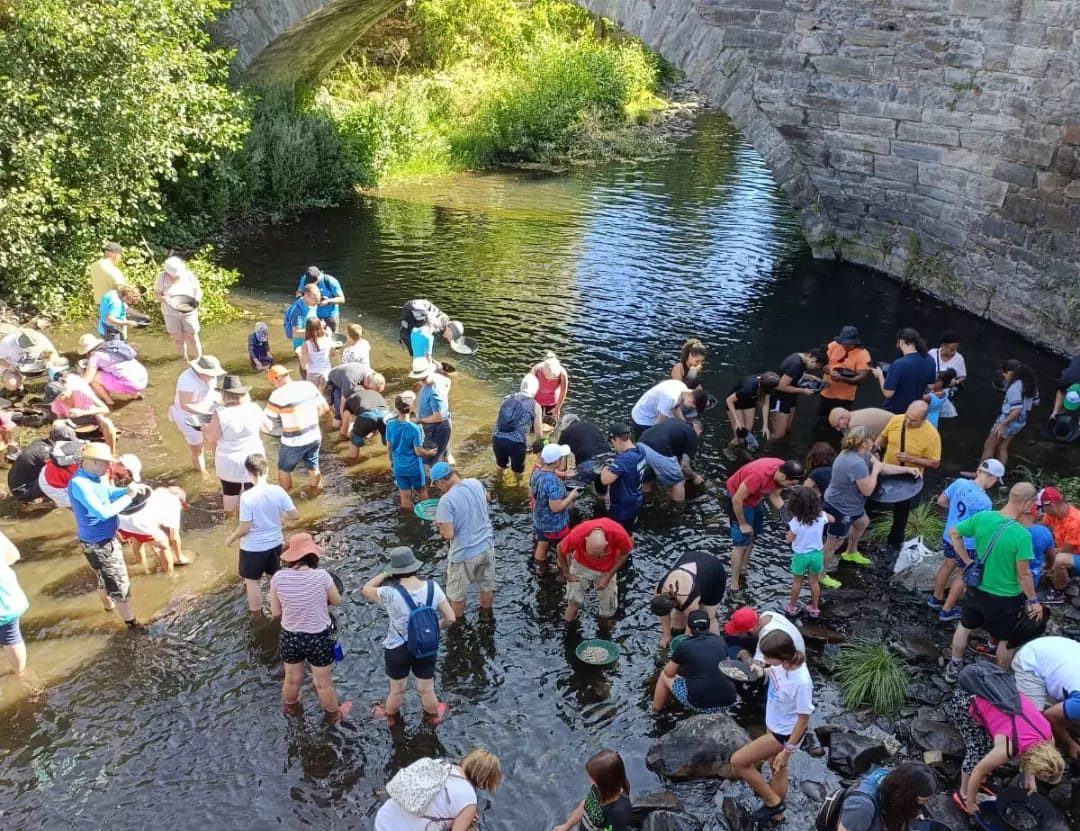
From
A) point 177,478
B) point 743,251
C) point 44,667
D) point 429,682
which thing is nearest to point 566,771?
point 429,682

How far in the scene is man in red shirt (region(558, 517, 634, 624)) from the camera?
8109mm

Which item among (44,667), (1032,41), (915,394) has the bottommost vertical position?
(44,667)

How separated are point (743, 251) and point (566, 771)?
1410 cm

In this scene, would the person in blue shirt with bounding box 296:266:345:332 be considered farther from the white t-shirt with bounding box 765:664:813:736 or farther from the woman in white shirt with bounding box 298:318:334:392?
the white t-shirt with bounding box 765:664:813:736

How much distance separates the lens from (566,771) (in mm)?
7039

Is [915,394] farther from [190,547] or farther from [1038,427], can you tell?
[190,547]

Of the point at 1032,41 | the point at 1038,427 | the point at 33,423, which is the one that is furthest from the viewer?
the point at 1032,41

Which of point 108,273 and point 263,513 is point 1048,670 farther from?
point 108,273

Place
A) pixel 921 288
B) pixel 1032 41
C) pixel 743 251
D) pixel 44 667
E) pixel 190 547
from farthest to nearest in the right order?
pixel 743 251 → pixel 921 288 → pixel 1032 41 → pixel 190 547 → pixel 44 667

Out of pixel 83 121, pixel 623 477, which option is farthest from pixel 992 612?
pixel 83 121

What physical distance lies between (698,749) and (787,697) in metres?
1.01

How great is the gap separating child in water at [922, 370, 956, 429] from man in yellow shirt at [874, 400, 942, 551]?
1447 millimetres

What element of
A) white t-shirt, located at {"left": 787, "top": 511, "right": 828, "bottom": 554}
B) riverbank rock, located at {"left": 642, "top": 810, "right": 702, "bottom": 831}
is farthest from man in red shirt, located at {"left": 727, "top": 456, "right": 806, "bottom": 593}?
riverbank rock, located at {"left": 642, "top": 810, "right": 702, "bottom": 831}

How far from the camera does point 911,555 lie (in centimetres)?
930
